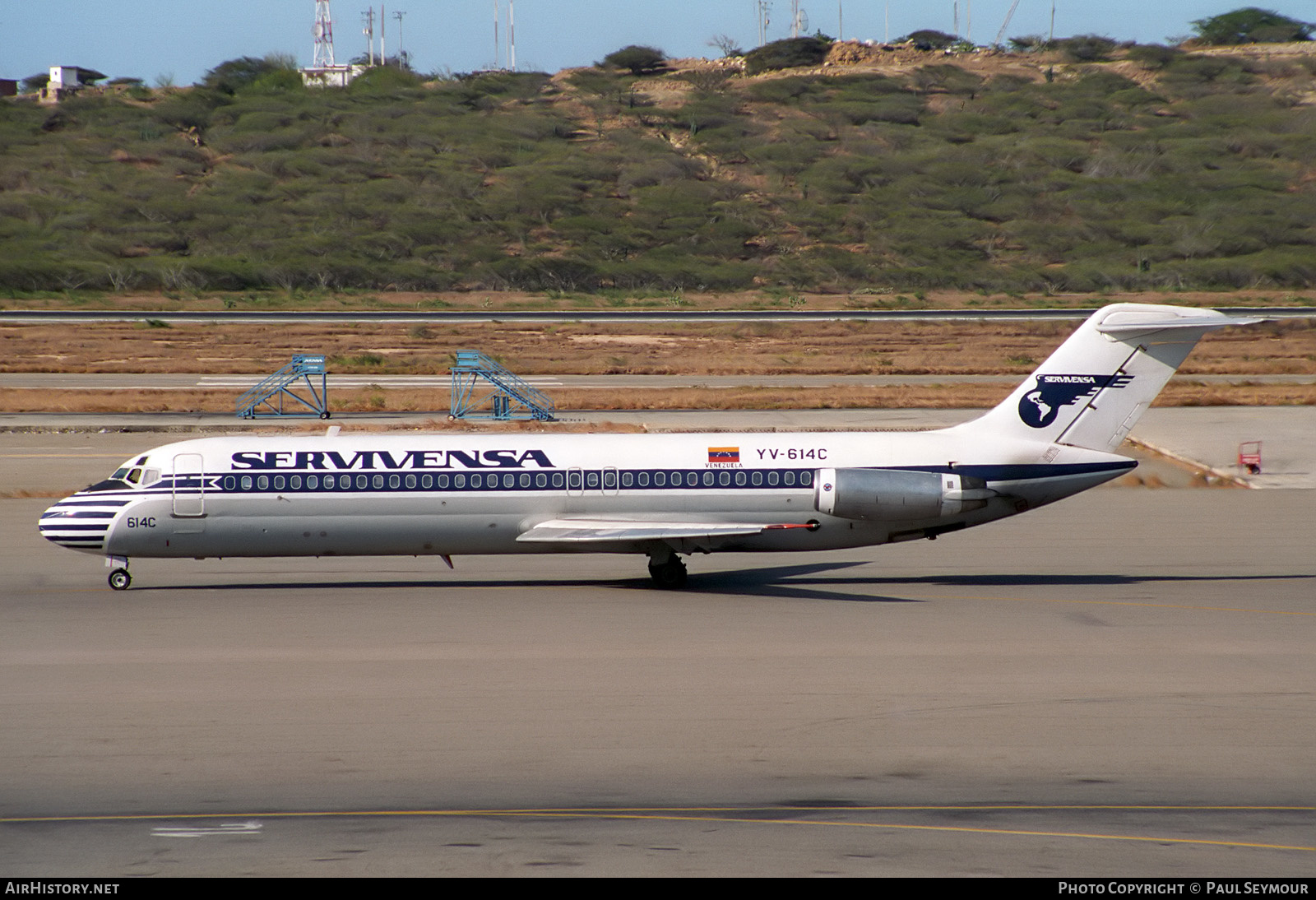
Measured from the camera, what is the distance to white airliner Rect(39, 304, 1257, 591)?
74.5ft

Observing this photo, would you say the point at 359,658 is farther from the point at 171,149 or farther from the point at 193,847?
the point at 171,149

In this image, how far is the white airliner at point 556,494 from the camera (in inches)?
894

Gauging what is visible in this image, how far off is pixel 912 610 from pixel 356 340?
5355 cm

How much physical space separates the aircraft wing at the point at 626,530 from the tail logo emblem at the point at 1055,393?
16.2ft

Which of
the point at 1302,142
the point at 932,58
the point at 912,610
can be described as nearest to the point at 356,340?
the point at 912,610

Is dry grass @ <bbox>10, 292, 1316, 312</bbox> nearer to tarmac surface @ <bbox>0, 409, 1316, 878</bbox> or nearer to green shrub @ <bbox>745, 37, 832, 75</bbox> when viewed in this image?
tarmac surface @ <bbox>0, 409, 1316, 878</bbox>

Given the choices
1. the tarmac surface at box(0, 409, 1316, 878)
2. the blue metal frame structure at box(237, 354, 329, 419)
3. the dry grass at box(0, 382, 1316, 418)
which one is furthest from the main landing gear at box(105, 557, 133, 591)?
the dry grass at box(0, 382, 1316, 418)

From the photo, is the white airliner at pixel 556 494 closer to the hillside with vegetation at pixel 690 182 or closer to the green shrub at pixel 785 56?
the hillside with vegetation at pixel 690 182

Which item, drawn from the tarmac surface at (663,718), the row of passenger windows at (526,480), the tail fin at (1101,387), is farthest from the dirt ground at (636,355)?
the row of passenger windows at (526,480)

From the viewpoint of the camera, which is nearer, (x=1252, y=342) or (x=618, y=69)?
(x=1252, y=342)

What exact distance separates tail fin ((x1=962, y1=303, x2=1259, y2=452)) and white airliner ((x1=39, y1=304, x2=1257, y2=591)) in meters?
0.19

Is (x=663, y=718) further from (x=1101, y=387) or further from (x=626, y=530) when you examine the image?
(x=1101, y=387)

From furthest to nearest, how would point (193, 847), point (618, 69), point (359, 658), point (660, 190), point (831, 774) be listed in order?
point (618, 69)
point (660, 190)
point (359, 658)
point (831, 774)
point (193, 847)

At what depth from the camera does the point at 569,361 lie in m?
62.2
